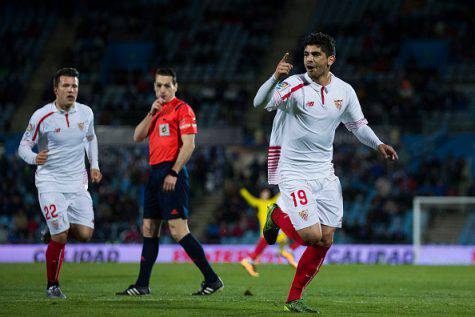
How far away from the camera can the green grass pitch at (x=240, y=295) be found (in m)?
8.32

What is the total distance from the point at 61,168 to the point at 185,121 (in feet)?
4.81

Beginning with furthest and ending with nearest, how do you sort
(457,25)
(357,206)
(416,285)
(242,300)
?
1. (457,25)
2. (357,206)
3. (416,285)
4. (242,300)

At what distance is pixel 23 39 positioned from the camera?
117ft

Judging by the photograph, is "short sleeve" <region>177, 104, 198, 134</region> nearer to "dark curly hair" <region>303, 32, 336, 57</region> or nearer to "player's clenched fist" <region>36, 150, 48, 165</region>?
"player's clenched fist" <region>36, 150, 48, 165</region>

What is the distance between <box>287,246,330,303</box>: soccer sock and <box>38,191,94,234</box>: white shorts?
112 inches

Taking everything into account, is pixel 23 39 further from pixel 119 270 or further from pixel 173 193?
pixel 173 193

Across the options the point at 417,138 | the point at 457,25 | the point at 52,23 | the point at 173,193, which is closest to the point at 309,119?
the point at 173,193

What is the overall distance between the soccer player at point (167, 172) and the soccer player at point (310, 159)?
1680 mm

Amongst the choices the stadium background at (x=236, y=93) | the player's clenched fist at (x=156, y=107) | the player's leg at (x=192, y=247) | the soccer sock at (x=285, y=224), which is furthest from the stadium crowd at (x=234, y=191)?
the soccer sock at (x=285, y=224)

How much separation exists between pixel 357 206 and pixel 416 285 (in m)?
12.4

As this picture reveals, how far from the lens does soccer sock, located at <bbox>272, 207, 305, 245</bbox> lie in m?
8.30

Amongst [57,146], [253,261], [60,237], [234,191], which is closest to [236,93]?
[234,191]

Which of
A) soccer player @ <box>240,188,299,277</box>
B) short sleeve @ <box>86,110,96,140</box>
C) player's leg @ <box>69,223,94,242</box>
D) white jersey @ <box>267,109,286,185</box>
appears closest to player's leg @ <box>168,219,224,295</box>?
player's leg @ <box>69,223,94,242</box>

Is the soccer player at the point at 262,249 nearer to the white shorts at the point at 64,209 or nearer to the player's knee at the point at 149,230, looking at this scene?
the player's knee at the point at 149,230
